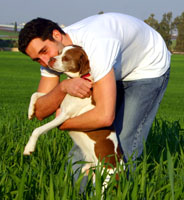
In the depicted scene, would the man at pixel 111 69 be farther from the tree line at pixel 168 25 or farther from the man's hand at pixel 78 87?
the tree line at pixel 168 25

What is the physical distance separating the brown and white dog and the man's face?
0.07m

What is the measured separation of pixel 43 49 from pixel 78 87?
0.45m

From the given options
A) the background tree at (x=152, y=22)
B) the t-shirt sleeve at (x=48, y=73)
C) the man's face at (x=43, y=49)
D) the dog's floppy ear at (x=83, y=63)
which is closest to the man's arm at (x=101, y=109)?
the dog's floppy ear at (x=83, y=63)

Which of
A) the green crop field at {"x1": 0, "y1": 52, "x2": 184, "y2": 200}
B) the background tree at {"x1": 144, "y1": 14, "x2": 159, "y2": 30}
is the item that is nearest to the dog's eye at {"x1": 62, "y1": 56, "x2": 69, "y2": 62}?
the green crop field at {"x1": 0, "y1": 52, "x2": 184, "y2": 200}

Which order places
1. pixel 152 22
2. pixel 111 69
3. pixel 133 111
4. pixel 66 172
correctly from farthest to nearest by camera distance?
pixel 152 22, pixel 133 111, pixel 111 69, pixel 66 172

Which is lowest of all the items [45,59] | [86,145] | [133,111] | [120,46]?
[86,145]

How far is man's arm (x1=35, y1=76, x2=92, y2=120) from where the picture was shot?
A: 4094 mm

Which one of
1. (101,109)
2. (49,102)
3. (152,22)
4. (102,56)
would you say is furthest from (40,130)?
(152,22)

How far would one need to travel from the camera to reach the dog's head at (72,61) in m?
4.08

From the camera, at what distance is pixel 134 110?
454 cm

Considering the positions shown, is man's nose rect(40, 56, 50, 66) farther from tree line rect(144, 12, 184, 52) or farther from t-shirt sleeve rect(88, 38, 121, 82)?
tree line rect(144, 12, 184, 52)

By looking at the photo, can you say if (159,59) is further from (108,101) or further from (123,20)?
(108,101)

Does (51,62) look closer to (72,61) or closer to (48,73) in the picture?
(72,61)

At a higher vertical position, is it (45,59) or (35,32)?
(35,32)
